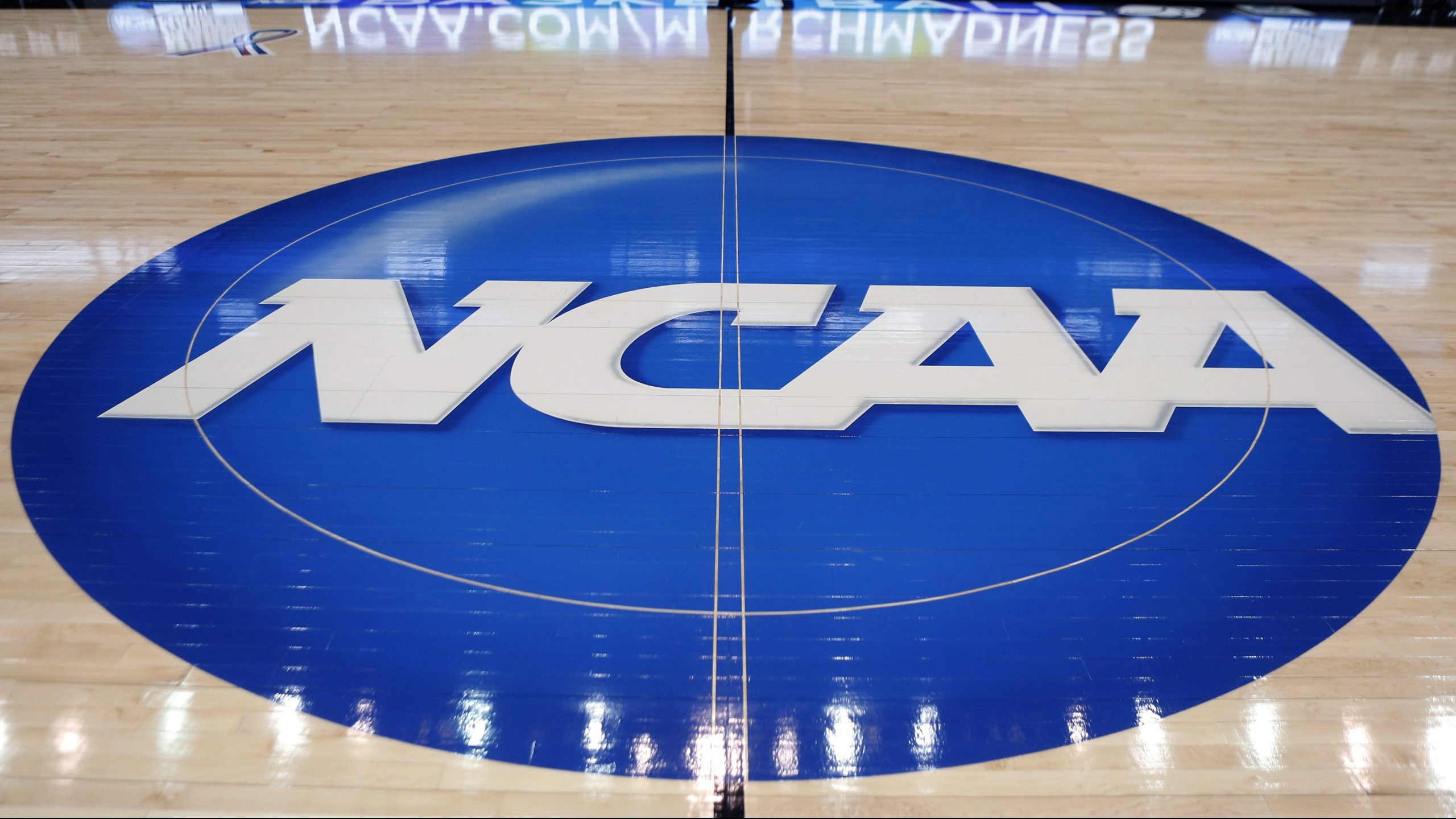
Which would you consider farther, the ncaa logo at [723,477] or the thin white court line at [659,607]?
the thin white court line at [659,607]

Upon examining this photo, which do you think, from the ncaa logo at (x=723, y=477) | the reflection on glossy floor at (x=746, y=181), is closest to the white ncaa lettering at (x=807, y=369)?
the ncaa logo at (x=723, y=477)

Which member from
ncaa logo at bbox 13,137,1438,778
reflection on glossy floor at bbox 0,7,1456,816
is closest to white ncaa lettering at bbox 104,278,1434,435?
ncaa logo at bbox 13,137,1438,778

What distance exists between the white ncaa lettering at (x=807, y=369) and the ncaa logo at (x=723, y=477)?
0.02 m

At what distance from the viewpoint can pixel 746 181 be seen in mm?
4953

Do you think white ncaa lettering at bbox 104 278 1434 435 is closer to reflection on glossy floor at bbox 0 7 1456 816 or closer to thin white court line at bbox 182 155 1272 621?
thin white court line at bbox 182 155 1272 621

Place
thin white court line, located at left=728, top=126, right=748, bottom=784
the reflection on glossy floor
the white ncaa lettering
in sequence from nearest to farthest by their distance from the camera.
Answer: the reflection on glossy floor → thin white court line, located at left=728, top=126, right=748, bottom=784 → the white ncaa lettering

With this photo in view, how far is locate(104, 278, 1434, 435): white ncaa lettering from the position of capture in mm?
3088

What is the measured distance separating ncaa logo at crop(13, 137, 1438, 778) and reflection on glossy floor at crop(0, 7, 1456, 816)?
0.09 meters

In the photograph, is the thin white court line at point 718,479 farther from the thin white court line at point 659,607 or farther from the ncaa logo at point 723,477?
the thin white court line at point 659,607

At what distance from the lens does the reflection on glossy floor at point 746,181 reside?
1.93 metres

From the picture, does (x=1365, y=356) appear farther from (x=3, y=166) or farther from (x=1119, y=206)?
(x=3, y=166)

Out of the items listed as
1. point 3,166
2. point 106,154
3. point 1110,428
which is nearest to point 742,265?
point 1110,428

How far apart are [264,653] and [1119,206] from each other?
4304 mm

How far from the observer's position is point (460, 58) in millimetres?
7441
